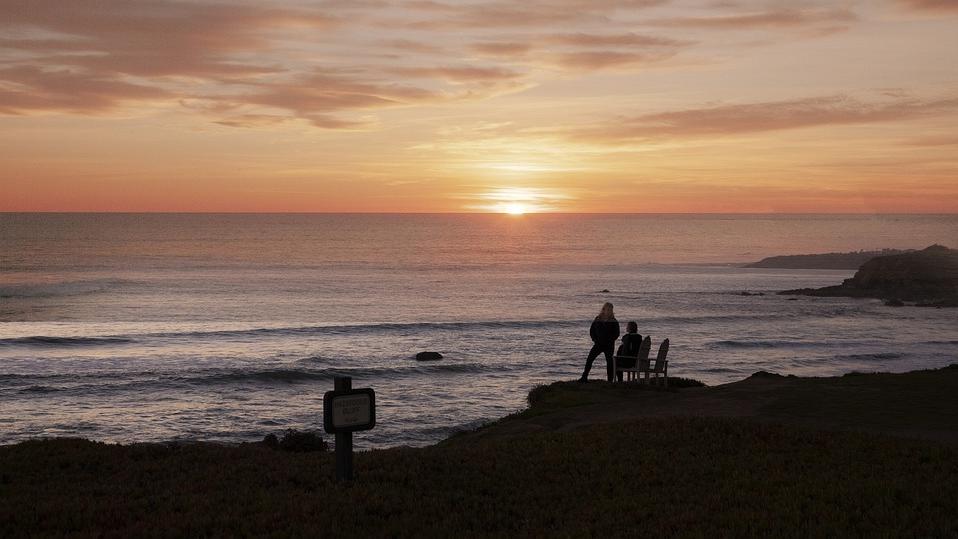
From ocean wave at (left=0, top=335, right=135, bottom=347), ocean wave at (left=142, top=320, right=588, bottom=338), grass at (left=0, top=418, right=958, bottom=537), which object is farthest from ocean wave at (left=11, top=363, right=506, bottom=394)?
grass at (left=0, top=418, right=958, bottom=537)

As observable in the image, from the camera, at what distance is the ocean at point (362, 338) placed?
26.0 metres

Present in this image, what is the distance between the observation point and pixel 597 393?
64.7 ft

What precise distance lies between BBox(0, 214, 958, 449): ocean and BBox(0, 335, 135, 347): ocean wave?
0.40 feet

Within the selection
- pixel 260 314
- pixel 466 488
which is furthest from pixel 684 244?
pixel 466 488

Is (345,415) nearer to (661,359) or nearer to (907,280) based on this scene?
(661,359)

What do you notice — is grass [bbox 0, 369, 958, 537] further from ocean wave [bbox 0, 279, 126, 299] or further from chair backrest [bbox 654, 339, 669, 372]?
ocean wave [bbox 0, 279, 126, 299]

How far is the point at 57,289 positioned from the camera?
Result: 241ft

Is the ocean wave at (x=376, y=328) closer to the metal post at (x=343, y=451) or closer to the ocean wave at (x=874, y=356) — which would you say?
the ocean wave at (x=874, y=356)

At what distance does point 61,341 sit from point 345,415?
126 ft

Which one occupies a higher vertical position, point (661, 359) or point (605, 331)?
point (605, 331)

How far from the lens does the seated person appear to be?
67.9ft

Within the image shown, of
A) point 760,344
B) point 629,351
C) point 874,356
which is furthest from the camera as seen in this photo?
point 760,344

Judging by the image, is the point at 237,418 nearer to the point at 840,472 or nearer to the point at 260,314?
the point at 840,472

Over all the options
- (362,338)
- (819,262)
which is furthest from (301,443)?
(819,262)
